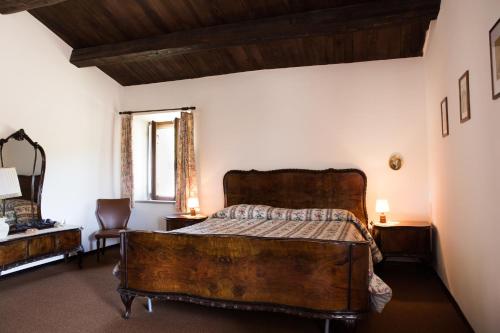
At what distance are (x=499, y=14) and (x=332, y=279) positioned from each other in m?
1.81

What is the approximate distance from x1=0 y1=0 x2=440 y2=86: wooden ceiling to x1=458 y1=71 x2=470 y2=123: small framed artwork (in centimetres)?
118

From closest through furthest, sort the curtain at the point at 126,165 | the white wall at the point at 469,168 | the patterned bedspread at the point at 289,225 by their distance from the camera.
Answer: the white wall at the point at 469,168
the patterned bedspread at the point at 289,225
the curtain at the point at 126,165

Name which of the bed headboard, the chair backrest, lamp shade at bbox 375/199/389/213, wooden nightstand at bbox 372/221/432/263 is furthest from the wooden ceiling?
wooden nightstand at bbox 372/221/432/263

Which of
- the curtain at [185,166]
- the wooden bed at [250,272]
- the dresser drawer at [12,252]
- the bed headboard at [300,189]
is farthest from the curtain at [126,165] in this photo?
the wooden bed at [250,272]

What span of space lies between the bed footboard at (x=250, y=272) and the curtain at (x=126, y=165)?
2.75 meters

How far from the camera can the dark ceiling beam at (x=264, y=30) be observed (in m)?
3.45

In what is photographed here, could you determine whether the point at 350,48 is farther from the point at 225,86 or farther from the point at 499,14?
the point at 499,14

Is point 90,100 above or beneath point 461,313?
above

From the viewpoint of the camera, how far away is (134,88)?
5.70m

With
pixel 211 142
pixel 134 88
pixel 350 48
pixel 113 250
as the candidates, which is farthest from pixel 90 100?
pixel 350 48

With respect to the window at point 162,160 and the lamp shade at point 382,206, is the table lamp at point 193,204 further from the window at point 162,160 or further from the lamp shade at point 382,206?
the lamp shade at point 382,206

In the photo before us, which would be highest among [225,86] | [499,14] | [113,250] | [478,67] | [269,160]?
[225,86]

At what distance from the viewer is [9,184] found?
390 centimetres

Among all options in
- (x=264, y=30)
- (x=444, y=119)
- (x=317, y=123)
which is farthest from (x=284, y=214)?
(x=264, y=30)
